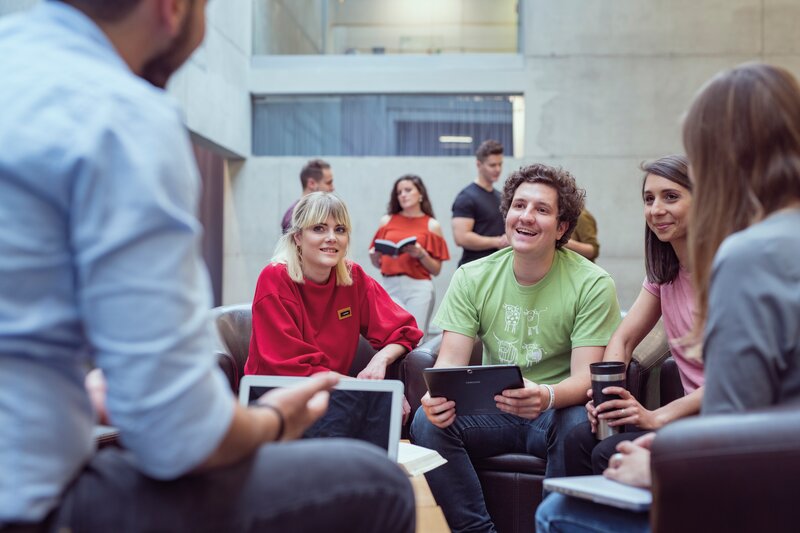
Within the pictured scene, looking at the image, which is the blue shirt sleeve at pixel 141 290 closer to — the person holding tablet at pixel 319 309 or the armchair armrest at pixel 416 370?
the person holding tablet at pixel 319 309

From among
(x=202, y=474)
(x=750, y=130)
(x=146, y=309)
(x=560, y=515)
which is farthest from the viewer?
(x=560, y=515)

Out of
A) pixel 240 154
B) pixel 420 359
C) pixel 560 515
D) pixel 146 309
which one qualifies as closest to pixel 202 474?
pixel 146 309

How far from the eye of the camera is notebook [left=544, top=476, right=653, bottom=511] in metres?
1.31

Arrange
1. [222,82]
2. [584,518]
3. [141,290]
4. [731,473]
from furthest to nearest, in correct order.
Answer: [222,82], [584,518], [731,473], [141,290]

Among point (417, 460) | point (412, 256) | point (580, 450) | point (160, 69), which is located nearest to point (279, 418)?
point (160, 69)

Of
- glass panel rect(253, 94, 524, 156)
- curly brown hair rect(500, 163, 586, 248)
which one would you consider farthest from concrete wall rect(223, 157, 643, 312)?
curly brown hair rect(500, 163, 586, 248)

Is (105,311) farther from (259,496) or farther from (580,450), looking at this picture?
(580,450)

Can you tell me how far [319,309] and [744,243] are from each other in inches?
79.3

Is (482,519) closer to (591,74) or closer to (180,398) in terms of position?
(180,398)

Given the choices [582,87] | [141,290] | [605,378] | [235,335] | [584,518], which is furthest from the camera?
[582,87]

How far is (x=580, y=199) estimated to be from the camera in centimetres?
286

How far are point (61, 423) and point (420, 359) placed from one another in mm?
2071

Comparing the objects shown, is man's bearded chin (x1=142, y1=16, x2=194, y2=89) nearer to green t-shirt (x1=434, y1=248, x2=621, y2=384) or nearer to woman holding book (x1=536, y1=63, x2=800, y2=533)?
woman holding book (x1=536, y1=63, x2=800, y2=533)

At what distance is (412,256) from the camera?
5.11 m
